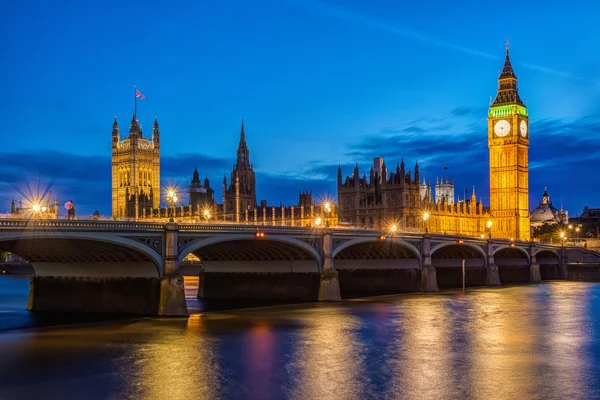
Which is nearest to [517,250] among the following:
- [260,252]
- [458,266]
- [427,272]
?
[458,266]

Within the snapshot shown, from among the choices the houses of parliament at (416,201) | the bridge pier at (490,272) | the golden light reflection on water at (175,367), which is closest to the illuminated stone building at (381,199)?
the houses of parliament at (416,201)

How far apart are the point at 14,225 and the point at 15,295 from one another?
44915mm

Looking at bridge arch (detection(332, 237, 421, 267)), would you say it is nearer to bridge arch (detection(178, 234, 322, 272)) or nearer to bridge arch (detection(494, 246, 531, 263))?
bridge arch (detection(178, 234, 322, 272))

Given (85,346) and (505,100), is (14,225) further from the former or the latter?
(505,100)

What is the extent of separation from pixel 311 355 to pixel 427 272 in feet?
164

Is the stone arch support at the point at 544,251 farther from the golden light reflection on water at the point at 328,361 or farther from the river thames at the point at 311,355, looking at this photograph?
the golden light reflection on water at the point at 328,361

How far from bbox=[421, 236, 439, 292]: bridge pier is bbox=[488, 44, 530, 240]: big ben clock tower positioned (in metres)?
71.6

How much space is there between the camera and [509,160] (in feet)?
528

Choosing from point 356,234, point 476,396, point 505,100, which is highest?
point 505,100

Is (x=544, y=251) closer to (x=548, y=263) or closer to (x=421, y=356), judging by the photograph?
(x=548, y=263)

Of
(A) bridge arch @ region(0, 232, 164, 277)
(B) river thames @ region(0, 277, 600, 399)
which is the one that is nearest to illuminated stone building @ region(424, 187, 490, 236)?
(B) river thames @ region(0, 277, 600, 399)

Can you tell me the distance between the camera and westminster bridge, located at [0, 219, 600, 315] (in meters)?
53.2

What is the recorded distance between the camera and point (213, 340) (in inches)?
1716

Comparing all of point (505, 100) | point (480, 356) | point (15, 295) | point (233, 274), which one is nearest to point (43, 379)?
point (480, 356)
